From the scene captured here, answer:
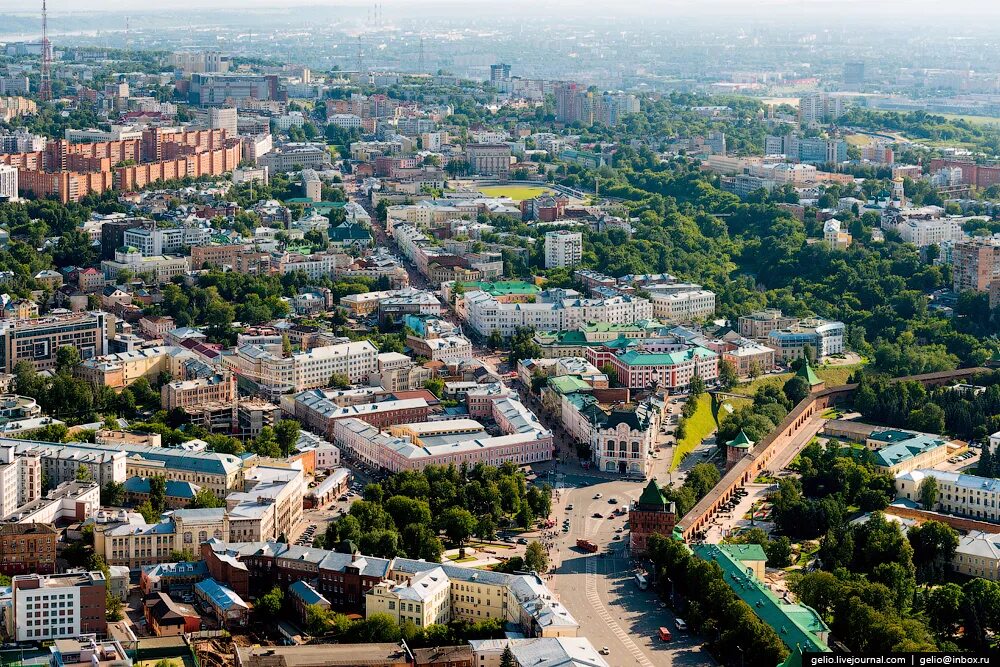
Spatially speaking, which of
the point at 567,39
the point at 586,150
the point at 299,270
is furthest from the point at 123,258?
the point at 567,39

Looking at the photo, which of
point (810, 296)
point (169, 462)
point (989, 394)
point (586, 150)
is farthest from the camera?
point (586, 150)

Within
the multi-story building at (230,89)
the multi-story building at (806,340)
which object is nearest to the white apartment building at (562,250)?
the multi-story building at (806,340)

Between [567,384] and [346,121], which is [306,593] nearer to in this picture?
[567,384]

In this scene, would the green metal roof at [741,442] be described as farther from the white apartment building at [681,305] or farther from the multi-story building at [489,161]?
the multi-story building at [489,161]

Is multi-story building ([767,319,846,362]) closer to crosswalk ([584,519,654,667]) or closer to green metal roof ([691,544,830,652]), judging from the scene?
crosswalk ([584,519,654,667])

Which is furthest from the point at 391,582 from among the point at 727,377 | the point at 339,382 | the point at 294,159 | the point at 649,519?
the point at 294,159

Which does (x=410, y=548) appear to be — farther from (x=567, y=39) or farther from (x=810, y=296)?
(x=567, y=39)
